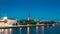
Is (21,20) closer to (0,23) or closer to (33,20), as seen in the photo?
(33,20)

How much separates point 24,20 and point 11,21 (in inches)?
140

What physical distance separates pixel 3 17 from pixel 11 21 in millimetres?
1744

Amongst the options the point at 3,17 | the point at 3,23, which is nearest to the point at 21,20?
the point at 3,17

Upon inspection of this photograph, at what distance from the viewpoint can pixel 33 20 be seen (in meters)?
49.2

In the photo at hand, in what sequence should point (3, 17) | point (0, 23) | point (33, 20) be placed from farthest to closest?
point (33, 20)
point (3, 17)
point (0, 23)

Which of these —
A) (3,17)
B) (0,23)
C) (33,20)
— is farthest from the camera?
(33,20)

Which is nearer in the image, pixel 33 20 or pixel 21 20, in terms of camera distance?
pixel 21 20

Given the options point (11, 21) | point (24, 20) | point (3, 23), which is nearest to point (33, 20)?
point (24, 20)

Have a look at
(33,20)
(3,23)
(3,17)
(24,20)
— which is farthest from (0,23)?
(33,20)

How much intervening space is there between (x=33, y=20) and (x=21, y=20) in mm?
4130

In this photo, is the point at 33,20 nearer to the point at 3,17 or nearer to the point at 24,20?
the point at 24,20

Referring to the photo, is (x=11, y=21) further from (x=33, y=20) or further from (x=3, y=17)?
(x=33, y=20)

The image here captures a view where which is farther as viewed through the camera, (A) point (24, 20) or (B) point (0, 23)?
(A) point (24, 20)

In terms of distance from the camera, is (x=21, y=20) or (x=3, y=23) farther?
(x=21, y=20)
